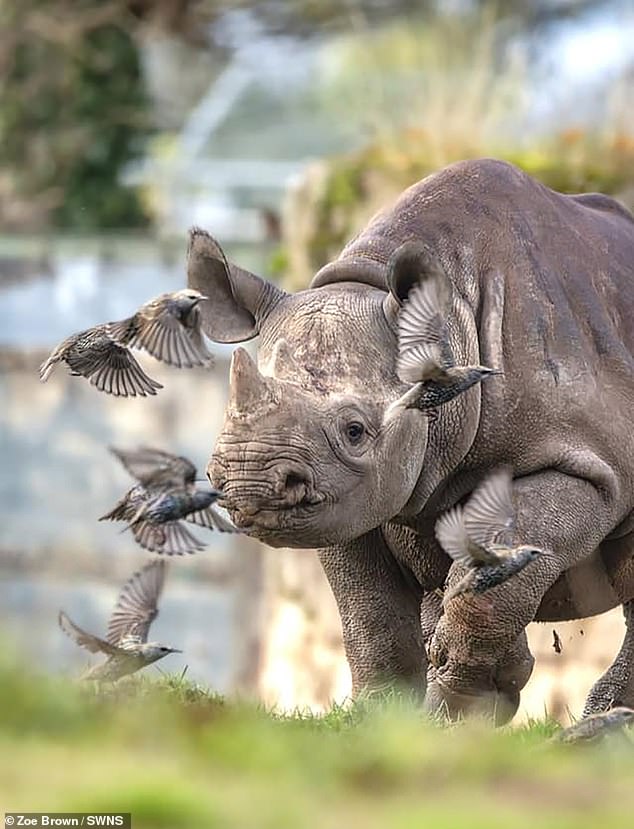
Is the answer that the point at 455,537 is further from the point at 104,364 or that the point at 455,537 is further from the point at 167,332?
the point at 104,364

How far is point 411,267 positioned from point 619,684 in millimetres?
2251

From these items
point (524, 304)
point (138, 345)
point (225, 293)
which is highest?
point (225, 293)

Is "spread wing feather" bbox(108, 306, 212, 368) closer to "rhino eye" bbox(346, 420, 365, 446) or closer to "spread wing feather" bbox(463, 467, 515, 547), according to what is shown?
"rhino eye" bbox(346, 420, 365, 446)

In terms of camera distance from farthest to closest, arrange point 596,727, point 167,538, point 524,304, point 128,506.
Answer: point 524,304 → point 167,538 → point 128,506 → point 596,727

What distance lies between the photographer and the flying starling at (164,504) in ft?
17.3

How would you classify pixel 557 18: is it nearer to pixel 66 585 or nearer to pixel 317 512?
pixel 66 585

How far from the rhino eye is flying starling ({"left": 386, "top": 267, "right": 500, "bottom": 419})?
103 mm

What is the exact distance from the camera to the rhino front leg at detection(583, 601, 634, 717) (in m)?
6.93

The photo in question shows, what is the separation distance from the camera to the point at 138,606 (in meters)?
6.17

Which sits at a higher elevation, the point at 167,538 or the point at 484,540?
the point at 167,538

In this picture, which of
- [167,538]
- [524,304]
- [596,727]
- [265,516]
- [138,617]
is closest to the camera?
[596,727]

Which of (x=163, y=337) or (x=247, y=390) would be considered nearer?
(x=247, y=390)

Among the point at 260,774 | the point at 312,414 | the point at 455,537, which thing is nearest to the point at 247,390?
the point at 312,414

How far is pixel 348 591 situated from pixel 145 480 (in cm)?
95
